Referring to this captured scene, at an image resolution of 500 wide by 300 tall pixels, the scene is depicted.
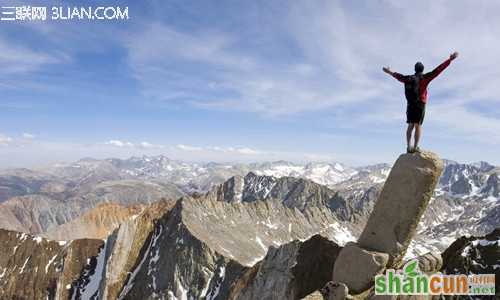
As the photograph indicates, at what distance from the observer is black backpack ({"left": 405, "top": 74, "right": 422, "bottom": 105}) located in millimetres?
16875

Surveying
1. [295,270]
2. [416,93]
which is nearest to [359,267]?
[416,93]

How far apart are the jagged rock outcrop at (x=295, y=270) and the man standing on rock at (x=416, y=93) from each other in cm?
3671

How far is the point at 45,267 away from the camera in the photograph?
172625mm

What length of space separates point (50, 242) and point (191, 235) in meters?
75.4

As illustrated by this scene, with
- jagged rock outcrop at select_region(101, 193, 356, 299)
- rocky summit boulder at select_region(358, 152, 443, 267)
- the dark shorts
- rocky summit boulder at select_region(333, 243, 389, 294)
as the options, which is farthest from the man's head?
jagged rock outcrop at select_region(101, 193, 356, 299)

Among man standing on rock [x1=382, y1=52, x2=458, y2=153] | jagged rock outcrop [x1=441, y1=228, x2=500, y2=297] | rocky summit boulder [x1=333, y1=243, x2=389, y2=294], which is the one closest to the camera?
man standing on rock [x1=382, y1=52, x2=458, y2=153]

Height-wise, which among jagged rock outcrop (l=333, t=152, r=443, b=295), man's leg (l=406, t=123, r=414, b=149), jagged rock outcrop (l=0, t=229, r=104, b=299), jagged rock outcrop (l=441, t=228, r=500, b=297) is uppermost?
man's leg (l=406, t=123, r=414, b=149)

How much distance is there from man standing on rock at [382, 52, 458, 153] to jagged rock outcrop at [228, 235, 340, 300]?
→ 120 ft

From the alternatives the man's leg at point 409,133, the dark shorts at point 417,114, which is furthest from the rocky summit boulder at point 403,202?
the dark shorts at point 417,114

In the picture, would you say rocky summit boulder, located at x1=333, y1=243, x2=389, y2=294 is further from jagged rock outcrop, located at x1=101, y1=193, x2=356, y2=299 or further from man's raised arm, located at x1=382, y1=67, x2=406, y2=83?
jagged rock outcrop, located at x1=101, y1=193, x2=356, y2=299

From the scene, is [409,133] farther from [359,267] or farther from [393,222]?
[359,267]

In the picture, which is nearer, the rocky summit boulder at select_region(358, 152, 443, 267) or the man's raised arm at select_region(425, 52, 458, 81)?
the man's raised arm at select_region(425, 52, 458, 81)

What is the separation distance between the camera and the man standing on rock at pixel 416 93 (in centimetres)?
1684

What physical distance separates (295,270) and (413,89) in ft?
155
